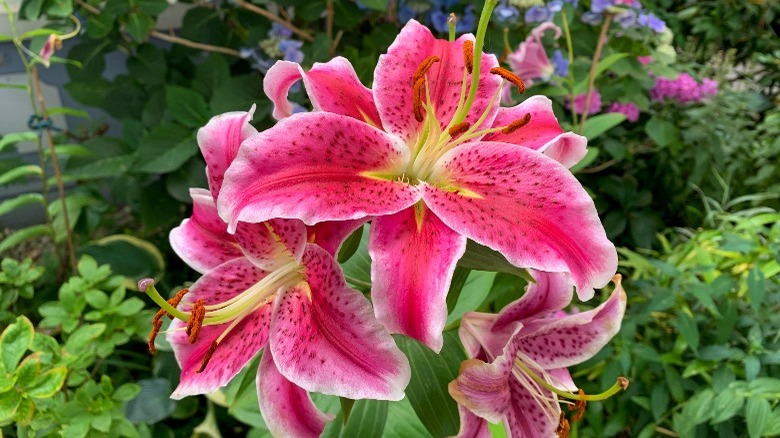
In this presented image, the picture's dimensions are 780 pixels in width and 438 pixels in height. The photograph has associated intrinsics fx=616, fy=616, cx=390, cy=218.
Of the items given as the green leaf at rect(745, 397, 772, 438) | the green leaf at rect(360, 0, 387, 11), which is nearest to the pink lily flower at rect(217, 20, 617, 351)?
the green leaf at rect(745, 397, 772, 438)

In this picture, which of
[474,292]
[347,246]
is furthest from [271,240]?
[474,292]

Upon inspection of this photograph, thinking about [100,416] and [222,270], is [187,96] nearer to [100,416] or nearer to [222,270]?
[100,416]

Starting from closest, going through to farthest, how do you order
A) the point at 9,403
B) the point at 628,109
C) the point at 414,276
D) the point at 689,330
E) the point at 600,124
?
the point at 414,276 → the point at 9,403 → the point at 689,330 → the point at 600,124 → the point at 628,109

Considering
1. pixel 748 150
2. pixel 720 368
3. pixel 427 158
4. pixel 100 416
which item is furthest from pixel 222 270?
pixel 748 150

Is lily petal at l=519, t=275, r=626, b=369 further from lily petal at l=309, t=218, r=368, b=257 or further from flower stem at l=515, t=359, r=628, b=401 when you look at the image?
lily petal at l=309, t=218, r=368, b=257

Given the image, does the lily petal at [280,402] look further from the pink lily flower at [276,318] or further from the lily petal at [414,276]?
the lily petal at [414,276]

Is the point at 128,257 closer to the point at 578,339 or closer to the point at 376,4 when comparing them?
the point at 376,4
